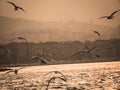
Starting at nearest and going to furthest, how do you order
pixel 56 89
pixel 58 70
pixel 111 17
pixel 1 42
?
pixel 56 89 → pixel 1 42 → pixel 111 17 → pixel 58 70

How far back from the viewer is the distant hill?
44.3ft

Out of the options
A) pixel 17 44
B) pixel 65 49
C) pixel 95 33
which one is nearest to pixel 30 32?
pixel 17 44

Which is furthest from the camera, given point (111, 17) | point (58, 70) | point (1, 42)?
point (58, 70)

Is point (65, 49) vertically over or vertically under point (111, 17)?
under

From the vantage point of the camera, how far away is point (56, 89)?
39.3ft

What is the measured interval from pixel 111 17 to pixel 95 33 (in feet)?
3.38

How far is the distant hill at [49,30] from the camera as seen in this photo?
13.5 m

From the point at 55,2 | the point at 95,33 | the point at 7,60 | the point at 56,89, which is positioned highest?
the point at 55,2

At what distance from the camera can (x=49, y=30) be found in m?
13.8

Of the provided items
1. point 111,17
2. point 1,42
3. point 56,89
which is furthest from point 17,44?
point 111,17

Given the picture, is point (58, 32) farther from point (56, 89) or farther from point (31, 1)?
point (56, 89)

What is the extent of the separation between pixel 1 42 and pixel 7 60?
820 millimetres

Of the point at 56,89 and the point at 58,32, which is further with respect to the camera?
the point at 58,32

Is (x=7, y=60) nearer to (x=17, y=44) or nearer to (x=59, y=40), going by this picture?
(x=17, y=44)
